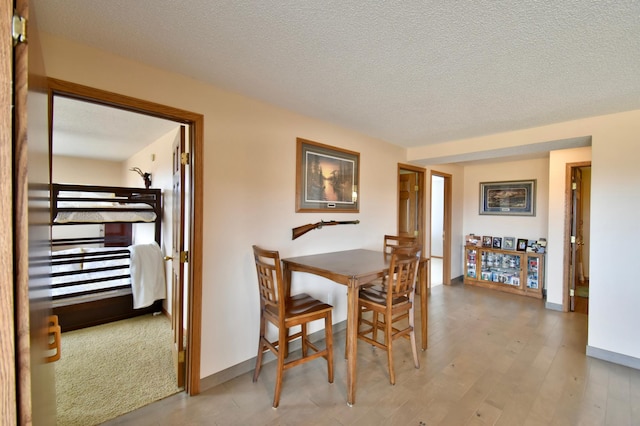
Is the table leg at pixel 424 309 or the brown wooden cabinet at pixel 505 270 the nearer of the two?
the table leg at pixel 424 309

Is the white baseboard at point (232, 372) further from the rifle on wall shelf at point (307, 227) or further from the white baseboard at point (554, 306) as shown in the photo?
the white baseboard at point (554, 306)

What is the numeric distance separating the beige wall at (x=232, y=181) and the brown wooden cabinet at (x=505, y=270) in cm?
344

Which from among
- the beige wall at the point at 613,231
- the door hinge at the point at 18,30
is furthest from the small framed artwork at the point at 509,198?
the door hinge at the point at 18,30

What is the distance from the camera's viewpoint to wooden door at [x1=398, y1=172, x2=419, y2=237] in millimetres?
4430

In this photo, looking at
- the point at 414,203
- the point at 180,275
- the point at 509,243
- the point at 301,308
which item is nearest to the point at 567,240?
the point at 509,243

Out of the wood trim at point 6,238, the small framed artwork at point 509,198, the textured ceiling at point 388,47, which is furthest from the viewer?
the small framed artwork at point 509,198

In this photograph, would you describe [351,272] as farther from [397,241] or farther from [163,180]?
[163,180]

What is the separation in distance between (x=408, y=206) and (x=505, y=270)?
1.97m

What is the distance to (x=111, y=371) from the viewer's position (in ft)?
7.52

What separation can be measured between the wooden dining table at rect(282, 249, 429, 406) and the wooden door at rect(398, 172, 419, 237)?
1682 millimetres

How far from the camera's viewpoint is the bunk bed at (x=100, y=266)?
9.80 feet

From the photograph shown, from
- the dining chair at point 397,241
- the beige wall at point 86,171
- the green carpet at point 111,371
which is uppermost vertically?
the beige wall at point 86,171

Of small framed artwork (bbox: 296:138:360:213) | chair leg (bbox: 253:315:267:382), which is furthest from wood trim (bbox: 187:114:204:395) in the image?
small framed artwork (bbox: 296:138:360:213)

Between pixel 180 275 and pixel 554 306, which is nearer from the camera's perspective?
pixel 180 275
